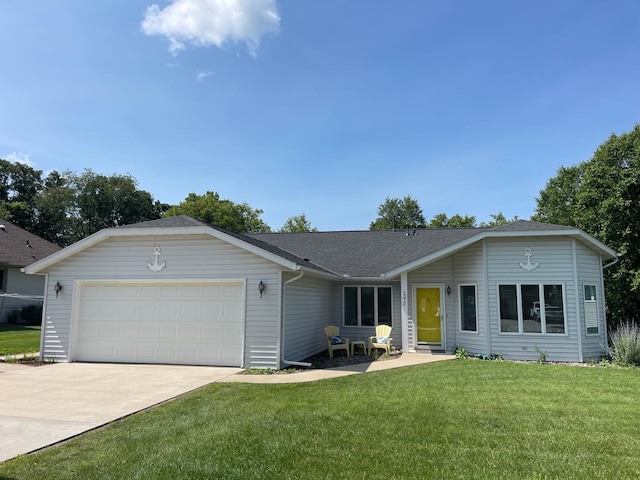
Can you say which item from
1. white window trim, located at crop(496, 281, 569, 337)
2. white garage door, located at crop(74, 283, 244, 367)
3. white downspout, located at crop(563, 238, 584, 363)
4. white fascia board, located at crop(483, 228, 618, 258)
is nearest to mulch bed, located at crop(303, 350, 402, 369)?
white garage door, located at crop(74, 283, 244, 367)

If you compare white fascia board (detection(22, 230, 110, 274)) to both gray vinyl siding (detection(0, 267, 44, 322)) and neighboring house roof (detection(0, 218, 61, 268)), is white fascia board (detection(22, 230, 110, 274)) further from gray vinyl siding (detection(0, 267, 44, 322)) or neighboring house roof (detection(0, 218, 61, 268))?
gray vinyl siding (detection(0, 267, 44, 322))

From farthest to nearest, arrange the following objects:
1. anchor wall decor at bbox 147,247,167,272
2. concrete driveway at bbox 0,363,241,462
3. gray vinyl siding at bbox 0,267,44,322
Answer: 1. gray vinyl siding at bbox 0,267,44,322
2. anchor wall decor at bbox 147,247,167,272
3. concrete driveway at bbox 0,363,241,462

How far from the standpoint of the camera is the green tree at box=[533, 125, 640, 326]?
16203mm

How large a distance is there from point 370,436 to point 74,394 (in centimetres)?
565

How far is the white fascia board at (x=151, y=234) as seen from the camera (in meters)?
9.73

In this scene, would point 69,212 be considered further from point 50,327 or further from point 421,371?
point 421,371

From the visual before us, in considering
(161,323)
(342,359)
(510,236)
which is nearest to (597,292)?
(510,236)

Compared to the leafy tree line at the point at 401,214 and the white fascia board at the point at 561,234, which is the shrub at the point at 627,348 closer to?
the white fascia board at the point at 561,234

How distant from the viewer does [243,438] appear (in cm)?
481

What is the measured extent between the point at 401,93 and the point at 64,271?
1170cm

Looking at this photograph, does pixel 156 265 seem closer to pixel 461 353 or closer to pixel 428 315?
pixel 428 315

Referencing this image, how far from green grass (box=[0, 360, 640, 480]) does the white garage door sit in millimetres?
2768

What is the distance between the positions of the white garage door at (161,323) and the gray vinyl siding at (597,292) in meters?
9.40

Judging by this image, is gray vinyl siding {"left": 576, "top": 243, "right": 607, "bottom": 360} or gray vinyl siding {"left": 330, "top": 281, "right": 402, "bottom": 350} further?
gray vinyl siding {"left": 330, "top": 281, "right": 402, "bottom": 350}
